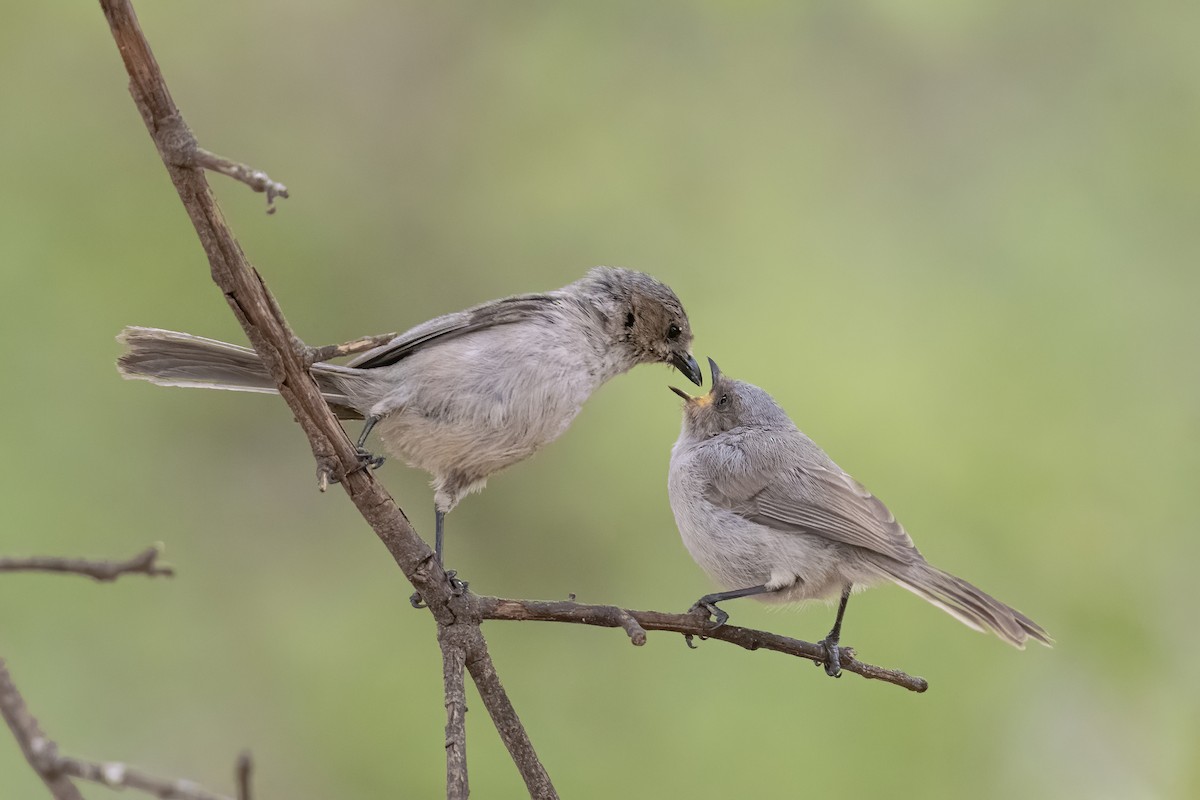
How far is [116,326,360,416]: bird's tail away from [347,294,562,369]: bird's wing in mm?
164

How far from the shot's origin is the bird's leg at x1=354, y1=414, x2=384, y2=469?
2.25 metres

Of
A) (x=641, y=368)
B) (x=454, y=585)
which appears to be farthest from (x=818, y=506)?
(x=641, y=368)

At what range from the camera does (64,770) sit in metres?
1.30

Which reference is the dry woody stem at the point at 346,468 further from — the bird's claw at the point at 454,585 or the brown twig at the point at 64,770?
the brown twig at the point at 64,770

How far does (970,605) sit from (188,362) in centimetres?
209

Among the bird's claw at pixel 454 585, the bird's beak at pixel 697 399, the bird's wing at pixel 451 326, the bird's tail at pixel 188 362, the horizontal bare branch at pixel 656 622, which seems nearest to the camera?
the horizontal bare branch at pixel 656 622

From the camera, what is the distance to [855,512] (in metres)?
3.33

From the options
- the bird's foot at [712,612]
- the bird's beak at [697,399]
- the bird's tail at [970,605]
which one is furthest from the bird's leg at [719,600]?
the bird's beak at [697,399]

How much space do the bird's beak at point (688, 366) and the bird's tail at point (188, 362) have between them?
46.6 inches

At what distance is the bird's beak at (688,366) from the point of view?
142 inches

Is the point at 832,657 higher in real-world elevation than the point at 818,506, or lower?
lower

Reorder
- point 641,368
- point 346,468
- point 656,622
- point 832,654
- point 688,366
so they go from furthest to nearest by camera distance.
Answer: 1. point 641,368
2. point 688,366
3. point 832,654
4. point 656,622
5. point 346,468

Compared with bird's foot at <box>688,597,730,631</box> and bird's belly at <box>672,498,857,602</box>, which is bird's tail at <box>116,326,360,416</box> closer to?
bird's foot at <box>688,597,730,631</box>

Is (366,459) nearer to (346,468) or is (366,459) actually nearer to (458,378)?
(346,468)
